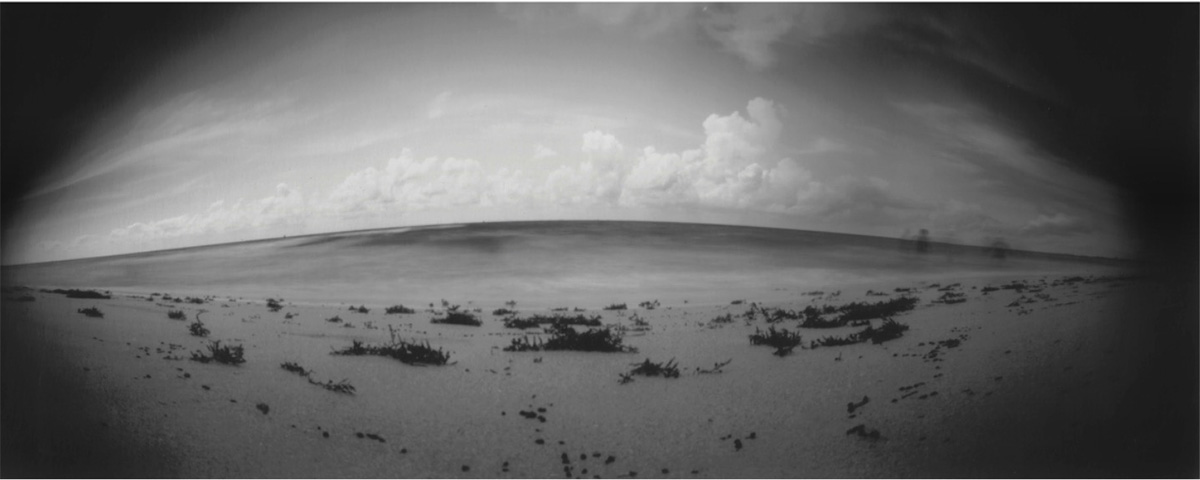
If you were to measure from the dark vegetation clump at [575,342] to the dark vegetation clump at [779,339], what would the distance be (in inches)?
33.9

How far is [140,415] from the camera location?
11.7 ft

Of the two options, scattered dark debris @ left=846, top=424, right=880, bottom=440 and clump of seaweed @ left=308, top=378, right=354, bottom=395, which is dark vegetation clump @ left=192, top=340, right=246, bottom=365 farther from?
scattered dark debris @ left=846, top=424, right=880, bottom=440

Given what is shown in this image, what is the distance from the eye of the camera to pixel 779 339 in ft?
12.8

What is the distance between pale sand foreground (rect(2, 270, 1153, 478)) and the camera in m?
3.39

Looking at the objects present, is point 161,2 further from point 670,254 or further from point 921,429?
point 921,429

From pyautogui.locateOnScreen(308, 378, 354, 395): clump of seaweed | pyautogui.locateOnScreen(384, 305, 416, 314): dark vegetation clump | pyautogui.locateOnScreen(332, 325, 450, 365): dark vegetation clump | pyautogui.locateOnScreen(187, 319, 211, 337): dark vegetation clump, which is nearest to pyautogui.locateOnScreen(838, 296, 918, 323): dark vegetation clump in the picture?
pyautogui.locateOnScreen(332, 325, 450, 365): dark vegetation clump

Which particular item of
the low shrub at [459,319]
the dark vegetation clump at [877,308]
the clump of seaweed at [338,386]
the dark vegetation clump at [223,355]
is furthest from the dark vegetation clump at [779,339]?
the dark vegetation clump at [223,355]

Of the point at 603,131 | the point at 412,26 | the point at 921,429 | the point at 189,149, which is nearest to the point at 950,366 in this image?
the point at 921,429

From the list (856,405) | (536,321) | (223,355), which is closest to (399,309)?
(536,321)

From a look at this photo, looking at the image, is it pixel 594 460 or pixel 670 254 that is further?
pixel 670 254

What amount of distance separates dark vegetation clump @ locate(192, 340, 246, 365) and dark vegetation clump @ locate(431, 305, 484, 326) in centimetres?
131

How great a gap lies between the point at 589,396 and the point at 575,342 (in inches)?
14.5

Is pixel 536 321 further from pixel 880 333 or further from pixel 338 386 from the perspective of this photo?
pixel 880 333

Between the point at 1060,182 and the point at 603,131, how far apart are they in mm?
3392
